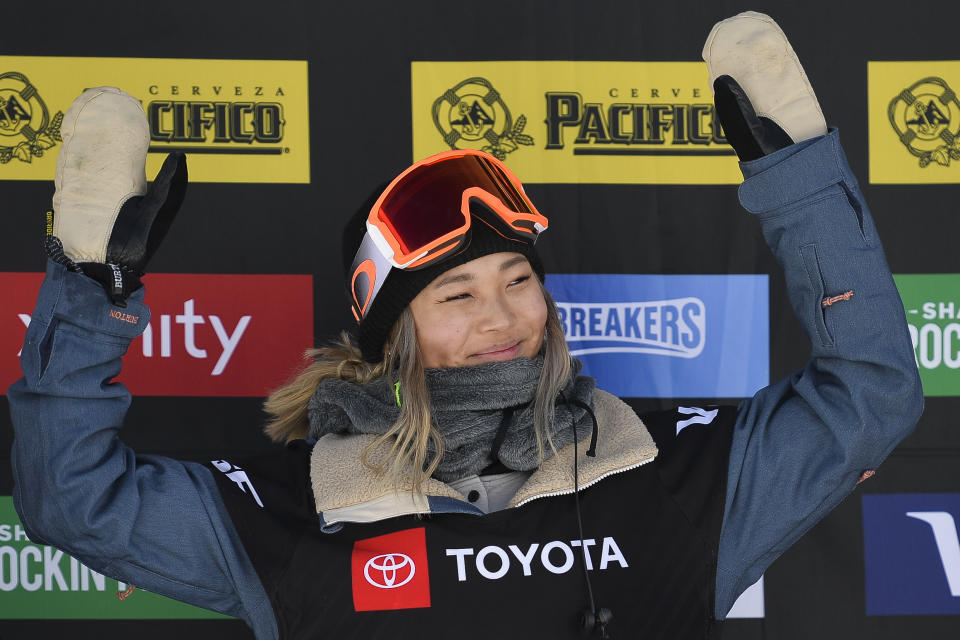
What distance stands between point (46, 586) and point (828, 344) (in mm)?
1757

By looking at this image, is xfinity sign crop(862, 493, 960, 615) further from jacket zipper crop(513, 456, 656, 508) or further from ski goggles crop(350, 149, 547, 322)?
ski goggles crop(350, 149, 547, 322)

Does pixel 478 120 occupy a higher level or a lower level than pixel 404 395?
higher

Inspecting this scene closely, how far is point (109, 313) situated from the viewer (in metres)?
1.46

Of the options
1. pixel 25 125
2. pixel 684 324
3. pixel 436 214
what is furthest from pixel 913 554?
pixel 25 125

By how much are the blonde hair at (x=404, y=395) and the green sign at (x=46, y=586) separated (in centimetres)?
71

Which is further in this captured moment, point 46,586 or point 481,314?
point 46,586

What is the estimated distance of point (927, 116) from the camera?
2281 mm

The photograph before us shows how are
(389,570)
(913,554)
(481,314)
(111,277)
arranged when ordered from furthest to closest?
(913,554), (481,314), (389,570), (111,277)

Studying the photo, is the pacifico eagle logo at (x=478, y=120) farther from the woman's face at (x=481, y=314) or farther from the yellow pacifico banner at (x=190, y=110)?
the woman's face at (x=481, y=314)

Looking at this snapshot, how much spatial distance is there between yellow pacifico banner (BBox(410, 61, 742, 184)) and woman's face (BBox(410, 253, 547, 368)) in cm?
65

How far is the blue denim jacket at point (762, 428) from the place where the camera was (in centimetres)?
145

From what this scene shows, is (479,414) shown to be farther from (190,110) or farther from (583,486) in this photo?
(190,110)

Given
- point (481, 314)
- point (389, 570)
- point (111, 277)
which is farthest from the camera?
point (481, 314)

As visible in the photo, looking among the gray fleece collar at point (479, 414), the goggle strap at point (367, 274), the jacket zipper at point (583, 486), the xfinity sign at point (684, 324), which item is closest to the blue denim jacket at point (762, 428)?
the jacket zipper at point (583, 486)
